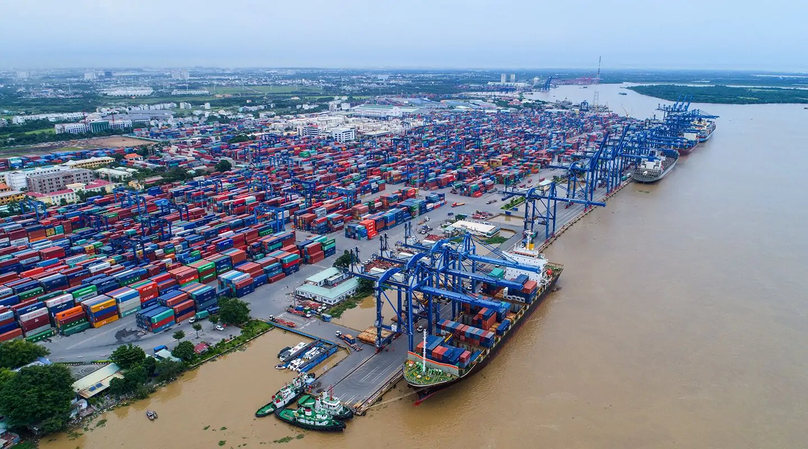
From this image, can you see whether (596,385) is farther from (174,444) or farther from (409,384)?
(174,444)

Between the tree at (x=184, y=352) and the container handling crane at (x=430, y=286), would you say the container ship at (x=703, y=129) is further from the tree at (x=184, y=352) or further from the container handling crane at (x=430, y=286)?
the tree at (x=184, y=352)

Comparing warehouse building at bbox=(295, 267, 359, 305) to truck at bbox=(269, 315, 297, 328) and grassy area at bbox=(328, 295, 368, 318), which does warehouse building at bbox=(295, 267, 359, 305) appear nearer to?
grassy area at bbox=(328, 295, 368, 318)

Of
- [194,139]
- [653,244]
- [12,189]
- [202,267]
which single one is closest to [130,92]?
[194,139]

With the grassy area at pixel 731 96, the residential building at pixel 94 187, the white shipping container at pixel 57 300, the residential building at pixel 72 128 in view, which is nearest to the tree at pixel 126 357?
the white shipping container at pixel 57 300

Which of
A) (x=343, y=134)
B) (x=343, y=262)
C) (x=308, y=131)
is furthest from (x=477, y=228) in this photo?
(x=308, y=131)

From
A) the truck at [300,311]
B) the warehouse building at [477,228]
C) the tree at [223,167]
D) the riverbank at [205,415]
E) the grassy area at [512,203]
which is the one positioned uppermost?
the tree at [223,167]

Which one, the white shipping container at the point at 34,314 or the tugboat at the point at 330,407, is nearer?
the tugboat at the point at 330,407

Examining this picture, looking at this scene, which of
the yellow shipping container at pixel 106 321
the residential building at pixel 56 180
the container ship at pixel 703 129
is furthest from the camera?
the container ship at pixel 703 129

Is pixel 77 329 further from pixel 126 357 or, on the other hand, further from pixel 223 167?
pixel 223 167

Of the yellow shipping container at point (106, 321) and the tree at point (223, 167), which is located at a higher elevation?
the tree at point (223, 167)
